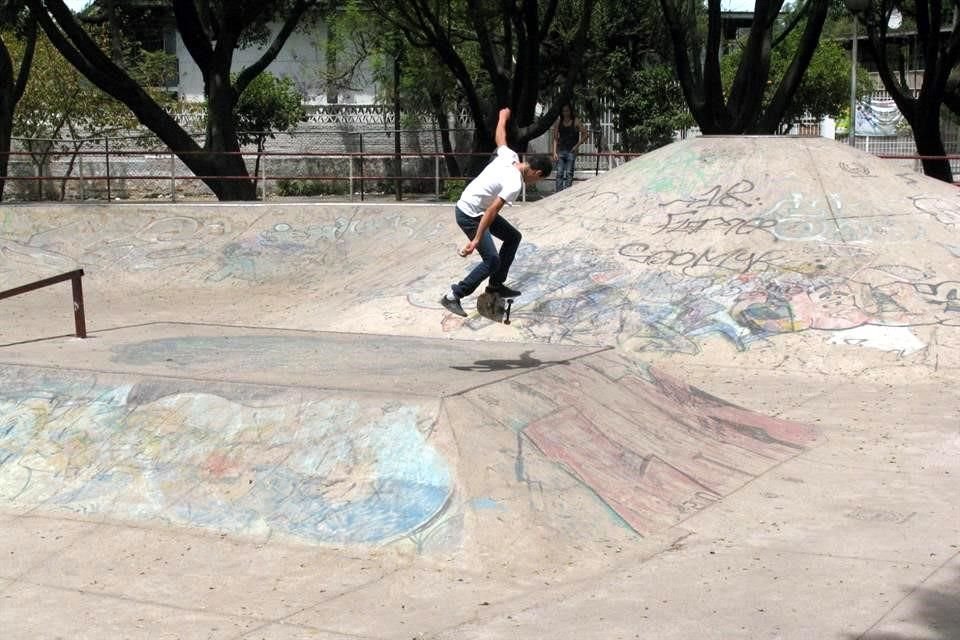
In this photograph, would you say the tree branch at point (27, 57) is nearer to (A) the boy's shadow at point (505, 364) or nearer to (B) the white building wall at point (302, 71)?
(B) the white building wall at point (302, 71)

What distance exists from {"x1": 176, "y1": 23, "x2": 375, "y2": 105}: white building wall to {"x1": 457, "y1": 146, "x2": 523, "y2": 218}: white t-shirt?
123 ft

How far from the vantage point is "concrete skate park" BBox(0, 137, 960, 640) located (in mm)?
6457

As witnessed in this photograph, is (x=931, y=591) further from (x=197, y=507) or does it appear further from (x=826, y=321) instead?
(x=826, y=321)

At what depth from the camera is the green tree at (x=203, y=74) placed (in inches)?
996

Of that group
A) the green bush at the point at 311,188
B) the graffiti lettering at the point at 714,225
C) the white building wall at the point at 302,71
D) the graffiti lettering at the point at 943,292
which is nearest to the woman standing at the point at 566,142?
the graffiti lettering at the point at 714,225

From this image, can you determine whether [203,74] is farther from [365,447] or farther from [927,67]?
[365,447]

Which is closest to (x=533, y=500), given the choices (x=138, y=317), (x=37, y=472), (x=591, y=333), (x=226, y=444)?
(x=226, y=444)

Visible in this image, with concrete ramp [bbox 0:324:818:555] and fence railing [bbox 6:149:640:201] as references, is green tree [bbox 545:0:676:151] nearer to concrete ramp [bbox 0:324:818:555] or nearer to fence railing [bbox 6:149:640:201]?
fence railing [bbox 6:149:640:201]

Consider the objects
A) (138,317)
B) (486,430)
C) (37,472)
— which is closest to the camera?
(486,430)

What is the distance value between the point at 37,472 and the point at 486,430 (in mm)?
3354

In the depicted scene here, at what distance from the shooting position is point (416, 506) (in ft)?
24.2

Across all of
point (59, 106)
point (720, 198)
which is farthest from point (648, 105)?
point (720, 198)

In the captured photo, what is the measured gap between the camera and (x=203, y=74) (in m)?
26.2

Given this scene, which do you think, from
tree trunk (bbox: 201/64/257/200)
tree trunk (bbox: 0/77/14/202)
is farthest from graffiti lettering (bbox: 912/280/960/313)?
tree trunk (bbox: 0/77/14/202)
